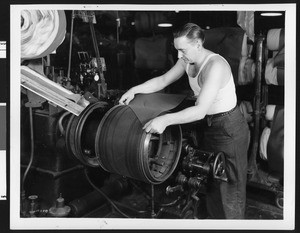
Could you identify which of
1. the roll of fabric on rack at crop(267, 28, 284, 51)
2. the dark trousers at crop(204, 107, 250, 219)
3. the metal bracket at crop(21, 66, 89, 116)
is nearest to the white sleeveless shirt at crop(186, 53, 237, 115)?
the dark trousers at crop(204, 107, 250, 219)

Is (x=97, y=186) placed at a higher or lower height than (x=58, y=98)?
lower

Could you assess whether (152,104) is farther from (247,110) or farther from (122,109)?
(247,110)

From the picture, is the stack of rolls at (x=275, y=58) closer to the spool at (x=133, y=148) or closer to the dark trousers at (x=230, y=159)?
the dark trousers at (x=230, y=159)

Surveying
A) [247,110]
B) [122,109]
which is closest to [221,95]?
[247,110]

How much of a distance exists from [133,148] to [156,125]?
0.21ft

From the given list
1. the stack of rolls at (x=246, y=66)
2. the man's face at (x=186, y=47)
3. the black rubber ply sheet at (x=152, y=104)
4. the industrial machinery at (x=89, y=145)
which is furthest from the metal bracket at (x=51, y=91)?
the stack of rolls at (x=246, y=66)

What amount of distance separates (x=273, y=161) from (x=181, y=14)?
14.9 inches

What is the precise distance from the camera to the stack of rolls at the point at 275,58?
2.63 ft

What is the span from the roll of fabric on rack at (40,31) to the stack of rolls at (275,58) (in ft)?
1.49

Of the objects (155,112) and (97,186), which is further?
(97,186)

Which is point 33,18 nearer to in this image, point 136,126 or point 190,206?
point 136,126

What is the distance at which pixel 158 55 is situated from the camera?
33.2 inches

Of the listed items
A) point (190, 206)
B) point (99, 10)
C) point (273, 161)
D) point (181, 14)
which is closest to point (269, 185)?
point (273, 161)

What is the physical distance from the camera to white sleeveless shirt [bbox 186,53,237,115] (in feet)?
2.55
